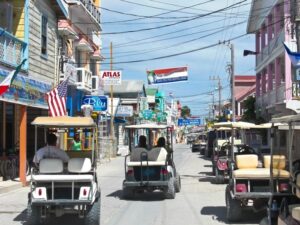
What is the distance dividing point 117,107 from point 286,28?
25.9m

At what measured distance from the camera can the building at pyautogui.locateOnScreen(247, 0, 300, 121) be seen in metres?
31.4

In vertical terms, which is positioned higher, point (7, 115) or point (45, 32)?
point (45, 32)

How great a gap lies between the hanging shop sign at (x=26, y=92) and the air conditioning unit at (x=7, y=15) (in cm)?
211

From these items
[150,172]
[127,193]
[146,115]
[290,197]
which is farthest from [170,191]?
[146,115]

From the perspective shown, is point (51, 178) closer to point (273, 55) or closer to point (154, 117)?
point (273, 55)

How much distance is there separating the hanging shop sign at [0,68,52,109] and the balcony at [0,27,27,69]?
0.59m

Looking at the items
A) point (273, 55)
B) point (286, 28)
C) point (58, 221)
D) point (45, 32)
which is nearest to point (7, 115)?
point (45, 32)

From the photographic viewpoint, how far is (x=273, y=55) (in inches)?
1463

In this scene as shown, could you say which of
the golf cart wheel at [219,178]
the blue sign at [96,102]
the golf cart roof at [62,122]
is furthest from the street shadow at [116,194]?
the blue sign at [96,102]

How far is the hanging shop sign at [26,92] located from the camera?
737 inches

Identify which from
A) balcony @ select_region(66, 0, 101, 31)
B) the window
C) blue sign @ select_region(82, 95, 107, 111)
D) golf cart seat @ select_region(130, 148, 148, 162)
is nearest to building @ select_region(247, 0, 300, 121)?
blue sign @ select_region(82, 95, 107, 111)

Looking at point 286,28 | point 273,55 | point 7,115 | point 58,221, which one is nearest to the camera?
point 58,221

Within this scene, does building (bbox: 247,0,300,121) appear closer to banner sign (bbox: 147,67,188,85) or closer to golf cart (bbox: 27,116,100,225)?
banner sign (bbox: 147,67,188,85)

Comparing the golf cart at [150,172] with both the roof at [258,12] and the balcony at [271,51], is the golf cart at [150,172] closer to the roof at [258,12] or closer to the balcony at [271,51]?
the balcony at [271,51]
